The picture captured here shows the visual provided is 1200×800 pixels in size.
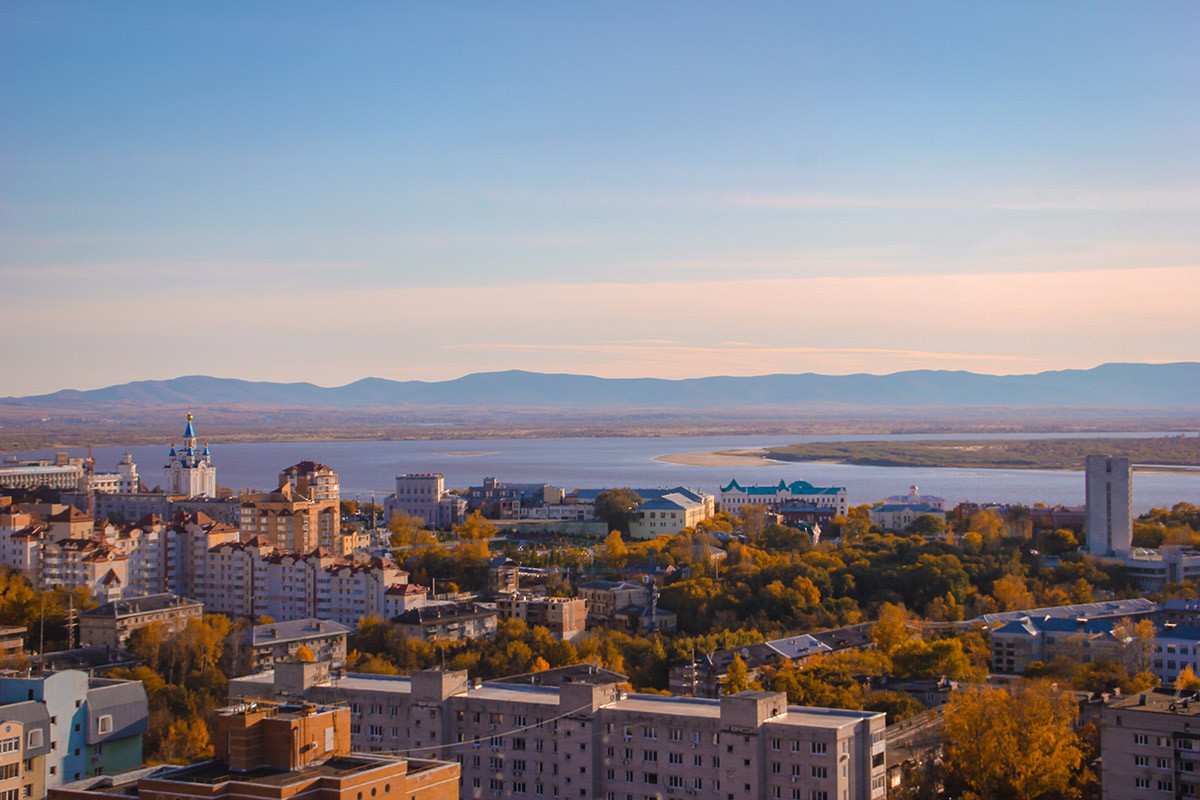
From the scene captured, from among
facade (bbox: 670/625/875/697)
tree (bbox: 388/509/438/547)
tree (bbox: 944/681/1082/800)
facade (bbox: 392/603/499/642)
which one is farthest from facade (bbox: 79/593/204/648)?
tree (bbox: 944/681/1082/800)

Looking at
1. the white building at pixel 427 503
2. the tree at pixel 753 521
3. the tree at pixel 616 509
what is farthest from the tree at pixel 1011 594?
the white building at pixel 427 503

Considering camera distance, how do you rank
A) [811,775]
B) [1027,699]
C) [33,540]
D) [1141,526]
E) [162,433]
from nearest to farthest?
[811,775] < [1027,699] < [33,540] < [1141,526] < [162,433]

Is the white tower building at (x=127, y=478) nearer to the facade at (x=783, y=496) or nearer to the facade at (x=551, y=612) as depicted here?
the facade at (x=783, y=496)

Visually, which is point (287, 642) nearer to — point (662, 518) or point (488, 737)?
point (488, 737)

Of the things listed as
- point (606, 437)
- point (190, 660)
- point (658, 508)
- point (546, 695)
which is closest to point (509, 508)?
point (658, 508)

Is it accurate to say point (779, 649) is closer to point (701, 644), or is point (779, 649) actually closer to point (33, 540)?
point (701, 644)

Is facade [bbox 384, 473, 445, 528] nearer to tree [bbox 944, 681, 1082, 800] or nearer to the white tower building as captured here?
the white tower building
